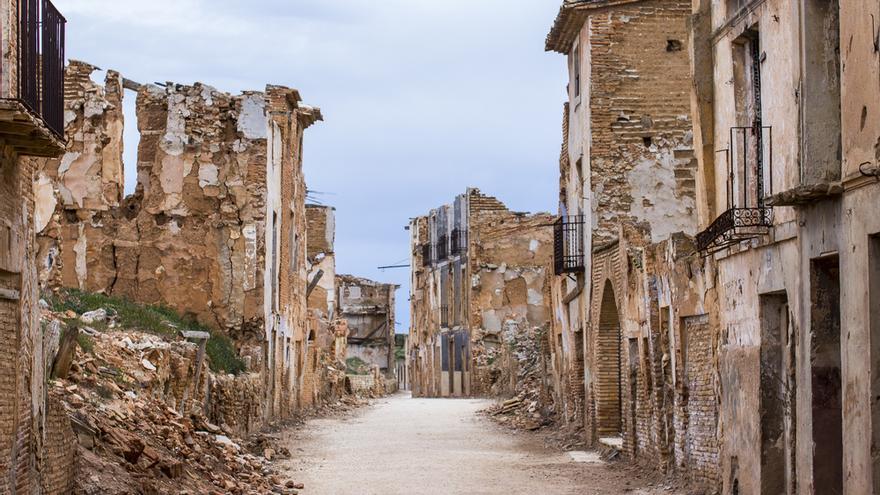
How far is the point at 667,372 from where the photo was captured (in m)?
18.5

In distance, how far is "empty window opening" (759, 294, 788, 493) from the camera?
543 inches

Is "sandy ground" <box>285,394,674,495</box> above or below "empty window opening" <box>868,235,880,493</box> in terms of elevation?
below

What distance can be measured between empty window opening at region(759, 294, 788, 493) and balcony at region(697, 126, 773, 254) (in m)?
0.81

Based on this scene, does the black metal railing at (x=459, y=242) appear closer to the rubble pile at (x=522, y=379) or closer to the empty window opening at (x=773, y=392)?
the rubble pile at (x=522, y=379)

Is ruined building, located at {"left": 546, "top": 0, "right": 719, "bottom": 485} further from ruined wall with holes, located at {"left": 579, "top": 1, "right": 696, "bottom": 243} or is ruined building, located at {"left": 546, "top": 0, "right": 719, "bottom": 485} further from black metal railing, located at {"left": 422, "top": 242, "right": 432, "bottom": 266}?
black metal railing, located at {"left": 422, "top": 242, "right": 432, "bottom": 266}

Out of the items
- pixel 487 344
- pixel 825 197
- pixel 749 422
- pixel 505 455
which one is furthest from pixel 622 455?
pixel 487 344

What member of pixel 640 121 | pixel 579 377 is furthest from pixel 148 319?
pixel 640 121

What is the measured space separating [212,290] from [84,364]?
46.4 feet

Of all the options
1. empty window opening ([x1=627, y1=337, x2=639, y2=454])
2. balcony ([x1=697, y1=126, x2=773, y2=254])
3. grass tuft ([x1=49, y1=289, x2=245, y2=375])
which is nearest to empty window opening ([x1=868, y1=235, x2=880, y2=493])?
balcony ([x1=697, y1=126, x2=773, y2=254])

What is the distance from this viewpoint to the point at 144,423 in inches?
616

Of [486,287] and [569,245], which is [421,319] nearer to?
[486,287]

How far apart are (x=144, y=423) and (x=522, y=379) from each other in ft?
80.3

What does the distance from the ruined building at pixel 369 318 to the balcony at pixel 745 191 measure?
6333 centimetres

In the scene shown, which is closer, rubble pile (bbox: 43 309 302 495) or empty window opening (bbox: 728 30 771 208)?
rubble pile (bbox: 43 309 302 495)
